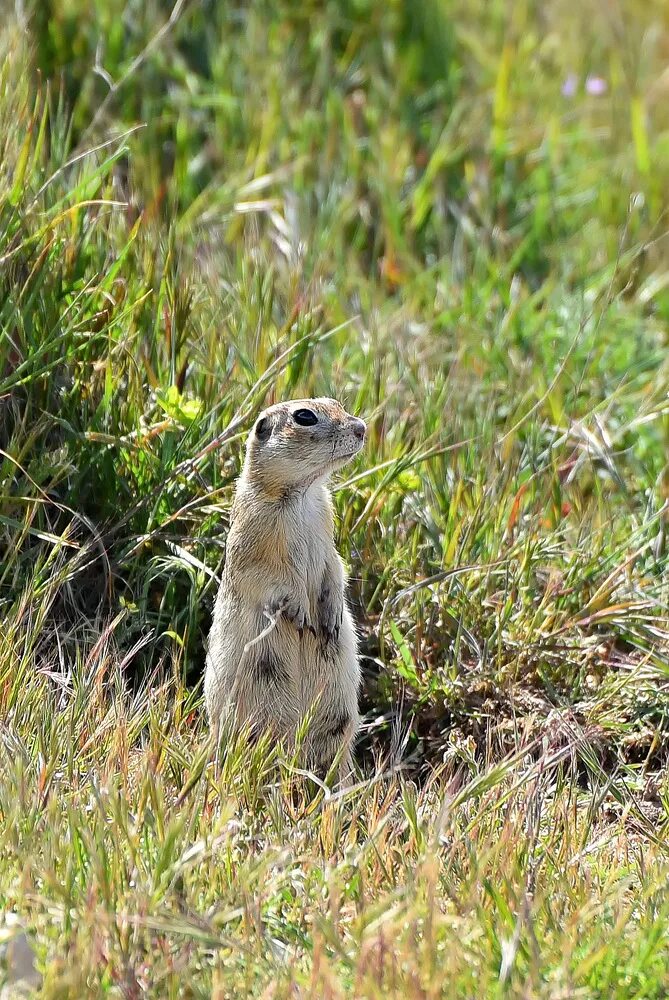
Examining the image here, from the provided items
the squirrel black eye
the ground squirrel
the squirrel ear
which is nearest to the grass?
the ground squirrel

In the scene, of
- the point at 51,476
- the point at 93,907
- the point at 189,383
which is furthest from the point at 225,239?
the point at 93,907

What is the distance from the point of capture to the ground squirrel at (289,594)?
351cm

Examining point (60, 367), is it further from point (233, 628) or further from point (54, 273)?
point (233, 628)

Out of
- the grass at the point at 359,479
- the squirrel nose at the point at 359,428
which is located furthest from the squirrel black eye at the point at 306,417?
the grass at the point at 359,479

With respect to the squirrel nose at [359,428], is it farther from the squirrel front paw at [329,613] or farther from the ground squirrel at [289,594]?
the squirrel front paw at [329,613]

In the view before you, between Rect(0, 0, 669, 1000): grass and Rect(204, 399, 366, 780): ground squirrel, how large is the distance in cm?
18

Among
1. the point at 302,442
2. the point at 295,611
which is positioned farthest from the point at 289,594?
the point at 302,442

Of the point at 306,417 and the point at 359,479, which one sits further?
the point at 359,479

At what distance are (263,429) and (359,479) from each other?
1.57 feet

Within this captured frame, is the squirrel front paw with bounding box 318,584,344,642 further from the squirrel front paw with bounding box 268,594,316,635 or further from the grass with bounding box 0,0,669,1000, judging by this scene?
the grass with bounding box 0,0,669,1000

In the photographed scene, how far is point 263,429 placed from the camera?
3576 millimetres

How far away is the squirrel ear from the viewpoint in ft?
11.7

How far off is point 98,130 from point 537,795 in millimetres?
3465

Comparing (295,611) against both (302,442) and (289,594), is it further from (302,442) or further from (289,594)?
(302,442)
